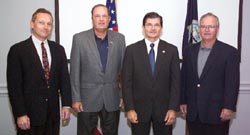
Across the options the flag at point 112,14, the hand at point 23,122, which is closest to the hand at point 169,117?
the hand at point 23,122

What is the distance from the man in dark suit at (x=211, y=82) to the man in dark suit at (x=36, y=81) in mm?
1244

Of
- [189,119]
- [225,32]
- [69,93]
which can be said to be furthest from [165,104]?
[225,32]

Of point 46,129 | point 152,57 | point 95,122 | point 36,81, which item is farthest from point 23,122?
point 152,57

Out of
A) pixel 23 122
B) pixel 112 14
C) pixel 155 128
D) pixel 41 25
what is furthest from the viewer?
pixel 112 14

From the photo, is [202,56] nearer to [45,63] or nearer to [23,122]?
[45,63]

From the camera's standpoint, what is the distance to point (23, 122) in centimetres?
231

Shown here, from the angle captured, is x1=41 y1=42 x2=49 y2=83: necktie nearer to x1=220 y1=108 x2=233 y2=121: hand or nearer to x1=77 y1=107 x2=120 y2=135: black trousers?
x1=77 y1=107 x2=120 y2=135: black trousers

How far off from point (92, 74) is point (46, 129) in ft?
2.16

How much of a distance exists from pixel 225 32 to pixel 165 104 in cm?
165

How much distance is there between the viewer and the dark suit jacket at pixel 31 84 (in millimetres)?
2303

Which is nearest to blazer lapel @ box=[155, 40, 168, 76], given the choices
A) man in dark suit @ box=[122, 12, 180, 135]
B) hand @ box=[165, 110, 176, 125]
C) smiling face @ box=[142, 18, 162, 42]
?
man in dark suit @ box=[122, 12, 180, 135]

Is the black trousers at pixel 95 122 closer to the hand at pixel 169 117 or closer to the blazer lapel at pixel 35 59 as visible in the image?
the hand at pixel 169 117

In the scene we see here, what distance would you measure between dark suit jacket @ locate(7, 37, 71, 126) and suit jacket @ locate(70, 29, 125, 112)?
0.22 m

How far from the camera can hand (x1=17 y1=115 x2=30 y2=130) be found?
231 centimetres
